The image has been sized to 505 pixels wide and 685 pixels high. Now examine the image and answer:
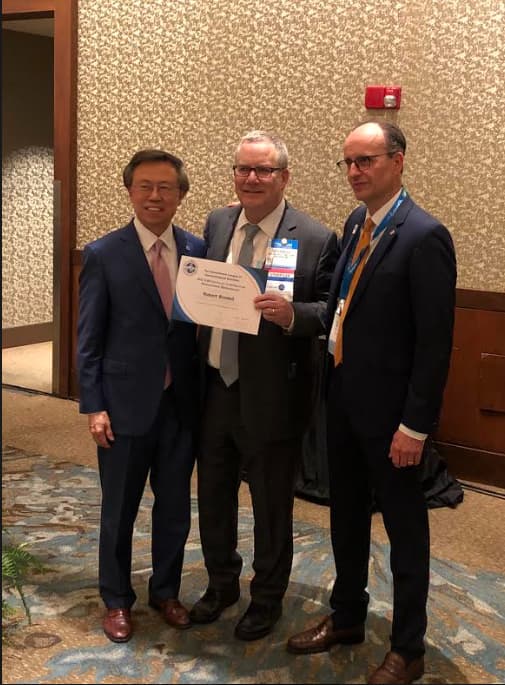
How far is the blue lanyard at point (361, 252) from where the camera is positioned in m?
1.92

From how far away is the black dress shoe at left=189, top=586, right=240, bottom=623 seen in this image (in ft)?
7.65

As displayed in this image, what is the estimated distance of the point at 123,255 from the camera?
2139 mm

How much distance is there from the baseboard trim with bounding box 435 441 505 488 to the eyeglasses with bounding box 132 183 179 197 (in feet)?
7.28

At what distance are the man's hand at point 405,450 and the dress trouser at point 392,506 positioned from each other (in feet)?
0.16

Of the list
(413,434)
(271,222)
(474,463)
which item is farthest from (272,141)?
(474,463)

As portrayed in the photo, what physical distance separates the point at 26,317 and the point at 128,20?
2.59 meters

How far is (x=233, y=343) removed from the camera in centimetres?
219

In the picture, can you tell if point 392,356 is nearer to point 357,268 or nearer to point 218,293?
point 357,268

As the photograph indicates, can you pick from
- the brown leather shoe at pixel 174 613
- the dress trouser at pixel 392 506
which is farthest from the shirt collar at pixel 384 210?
the brown leather shoe at pixel 174 613

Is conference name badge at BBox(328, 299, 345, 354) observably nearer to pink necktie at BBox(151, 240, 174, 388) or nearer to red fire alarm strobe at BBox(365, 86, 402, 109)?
pink necktie at BBox(151, 240, 174, 388)

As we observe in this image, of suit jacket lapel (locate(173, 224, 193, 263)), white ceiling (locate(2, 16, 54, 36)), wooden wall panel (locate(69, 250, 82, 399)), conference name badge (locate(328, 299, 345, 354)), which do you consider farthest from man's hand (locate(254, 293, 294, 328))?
white ceiling (locate(2, 16, 54, 36))

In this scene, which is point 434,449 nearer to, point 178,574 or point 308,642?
point 178,574

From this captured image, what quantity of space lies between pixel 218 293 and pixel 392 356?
0.46 meters

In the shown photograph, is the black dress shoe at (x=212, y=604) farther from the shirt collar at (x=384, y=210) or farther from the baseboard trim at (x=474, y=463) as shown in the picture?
the baseboard trim at (x=474, y=463)
